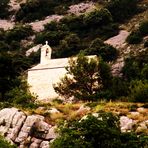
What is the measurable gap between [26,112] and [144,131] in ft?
35.8

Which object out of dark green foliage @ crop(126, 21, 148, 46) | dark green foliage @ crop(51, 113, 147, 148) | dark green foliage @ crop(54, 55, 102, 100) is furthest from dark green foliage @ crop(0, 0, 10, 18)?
dark green foliage @ crop(51, 113, 147, 148)

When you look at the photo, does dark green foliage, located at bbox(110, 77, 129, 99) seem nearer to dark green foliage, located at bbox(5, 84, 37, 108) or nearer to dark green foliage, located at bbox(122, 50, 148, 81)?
dark green foliage, located at bbox(5, 84, 37, 108)

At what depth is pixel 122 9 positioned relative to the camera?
11106 cm

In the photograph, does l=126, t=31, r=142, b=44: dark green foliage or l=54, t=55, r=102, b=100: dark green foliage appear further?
l=126, t=31, r=142, b=44: dark green foliage

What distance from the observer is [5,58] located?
62188 millimetres

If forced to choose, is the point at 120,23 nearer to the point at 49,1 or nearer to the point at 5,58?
the point at 49,1

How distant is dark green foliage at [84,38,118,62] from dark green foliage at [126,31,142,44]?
378 cm

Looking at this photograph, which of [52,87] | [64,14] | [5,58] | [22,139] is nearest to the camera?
[22,139]

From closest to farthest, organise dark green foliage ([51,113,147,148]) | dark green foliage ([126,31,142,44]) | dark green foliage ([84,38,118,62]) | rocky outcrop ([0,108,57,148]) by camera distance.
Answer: dark green foliage ([51,113,147,148]), rocky outcrop ([0,108,57,148]), dark green foliage ([84,38,118,62]), dark green foliage ([126,31,142,44])

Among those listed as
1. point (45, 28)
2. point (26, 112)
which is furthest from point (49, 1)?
point (26, 112)

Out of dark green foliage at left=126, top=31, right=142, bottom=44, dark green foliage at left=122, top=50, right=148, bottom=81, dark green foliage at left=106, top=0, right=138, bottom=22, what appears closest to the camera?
dark green foliage at left=122, top=50, right=148, bottom=81

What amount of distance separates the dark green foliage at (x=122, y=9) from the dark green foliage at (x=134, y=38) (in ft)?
54.8

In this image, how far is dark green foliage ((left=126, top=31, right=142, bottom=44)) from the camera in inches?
3578

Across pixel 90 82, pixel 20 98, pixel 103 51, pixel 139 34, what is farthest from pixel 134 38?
pixel 20 98
